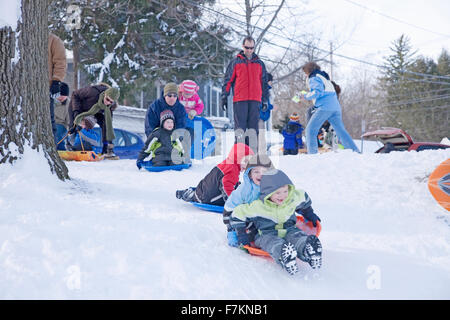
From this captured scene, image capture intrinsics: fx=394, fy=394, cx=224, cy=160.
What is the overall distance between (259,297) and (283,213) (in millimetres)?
726

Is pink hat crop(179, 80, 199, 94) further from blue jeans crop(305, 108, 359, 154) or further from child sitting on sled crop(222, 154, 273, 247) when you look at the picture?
child sitting on sled crop(222, 154, 273, 247)

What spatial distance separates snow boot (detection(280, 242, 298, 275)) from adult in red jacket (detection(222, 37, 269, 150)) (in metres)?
3.69

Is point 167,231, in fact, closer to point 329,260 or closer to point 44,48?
point 329,260

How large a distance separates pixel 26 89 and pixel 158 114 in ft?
9.72

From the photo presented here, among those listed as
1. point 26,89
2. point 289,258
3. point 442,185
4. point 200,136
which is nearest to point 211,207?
point 289,258

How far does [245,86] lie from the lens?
5844 millimetres

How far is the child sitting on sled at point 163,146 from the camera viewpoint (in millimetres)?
5863

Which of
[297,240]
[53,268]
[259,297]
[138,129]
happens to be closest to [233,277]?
[259,297]

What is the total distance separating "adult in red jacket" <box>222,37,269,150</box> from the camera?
584 cm

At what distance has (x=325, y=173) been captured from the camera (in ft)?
16.9

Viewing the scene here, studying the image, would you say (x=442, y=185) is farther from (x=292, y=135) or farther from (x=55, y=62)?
(x=292, y=135)

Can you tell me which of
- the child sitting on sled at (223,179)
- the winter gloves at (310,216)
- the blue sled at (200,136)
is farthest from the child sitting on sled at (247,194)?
the blue sled at (200,136)

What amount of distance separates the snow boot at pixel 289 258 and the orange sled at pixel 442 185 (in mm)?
2214

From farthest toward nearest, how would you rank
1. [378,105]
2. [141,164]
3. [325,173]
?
[378,105] < [141,164] < [325,173]
